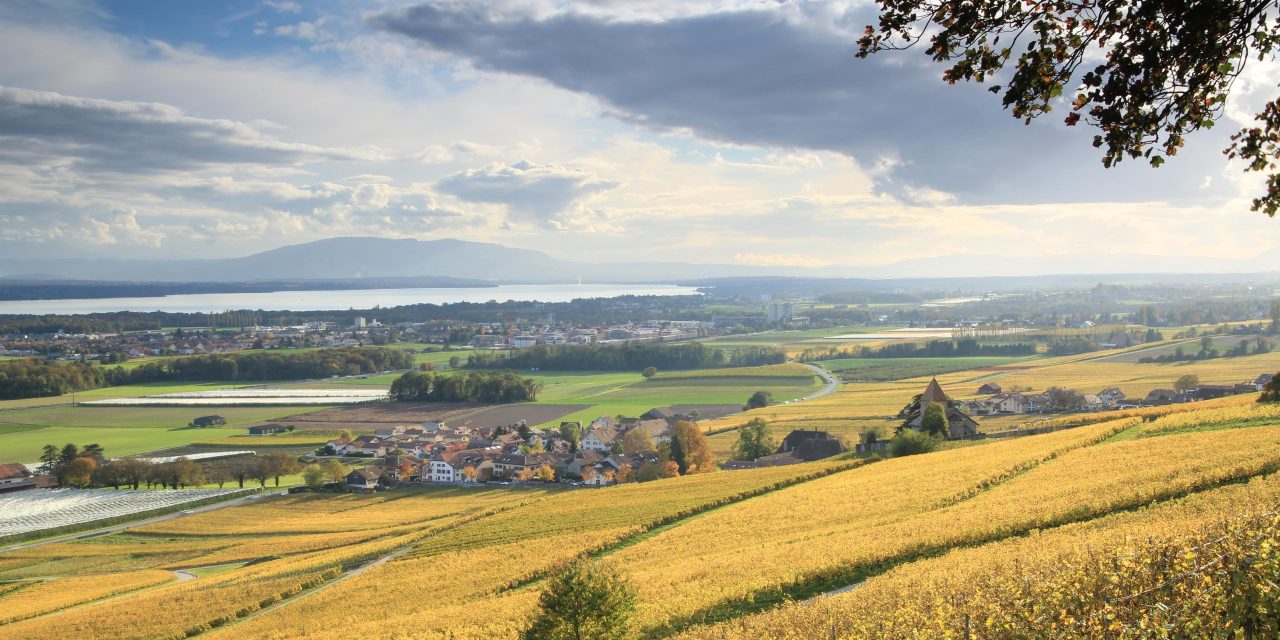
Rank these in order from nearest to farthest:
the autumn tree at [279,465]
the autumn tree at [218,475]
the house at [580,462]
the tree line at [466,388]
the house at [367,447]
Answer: the house at [580,462], the autumn tree at [218,475], the autumn tree at [279,465], the house at [367,447], the tree line at [466,388]

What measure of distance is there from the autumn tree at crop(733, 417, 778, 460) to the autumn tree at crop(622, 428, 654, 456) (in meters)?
10.6

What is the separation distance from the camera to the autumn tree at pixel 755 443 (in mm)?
65938

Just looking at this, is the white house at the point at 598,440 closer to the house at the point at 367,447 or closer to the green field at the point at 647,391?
the green field at the point at 647,391

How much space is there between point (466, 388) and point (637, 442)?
160ft

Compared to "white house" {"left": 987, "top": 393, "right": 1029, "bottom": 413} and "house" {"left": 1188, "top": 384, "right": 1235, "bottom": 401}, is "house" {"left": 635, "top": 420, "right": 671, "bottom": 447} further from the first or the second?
"house" {"left": 1188, "top": 384, "right": 1235, "bottom": 401}

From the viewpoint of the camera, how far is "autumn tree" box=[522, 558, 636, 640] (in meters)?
15.0

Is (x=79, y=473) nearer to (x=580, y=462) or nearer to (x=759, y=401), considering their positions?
(x=580, y=462)

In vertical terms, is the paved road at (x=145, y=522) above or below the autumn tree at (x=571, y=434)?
below

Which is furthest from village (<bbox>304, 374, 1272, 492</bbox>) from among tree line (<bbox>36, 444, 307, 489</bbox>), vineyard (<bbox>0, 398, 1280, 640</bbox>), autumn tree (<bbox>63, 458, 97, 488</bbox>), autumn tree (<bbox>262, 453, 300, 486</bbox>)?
autumn tree (<bbox>63, 458, 97, 488</bbox>)

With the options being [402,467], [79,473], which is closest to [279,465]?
[402,467]

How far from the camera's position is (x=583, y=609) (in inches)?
592

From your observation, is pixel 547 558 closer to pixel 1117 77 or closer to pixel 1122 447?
pixel 1122 447

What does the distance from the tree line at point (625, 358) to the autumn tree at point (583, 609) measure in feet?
442

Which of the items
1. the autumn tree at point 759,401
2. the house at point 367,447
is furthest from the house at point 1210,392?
the house at point 367,447
